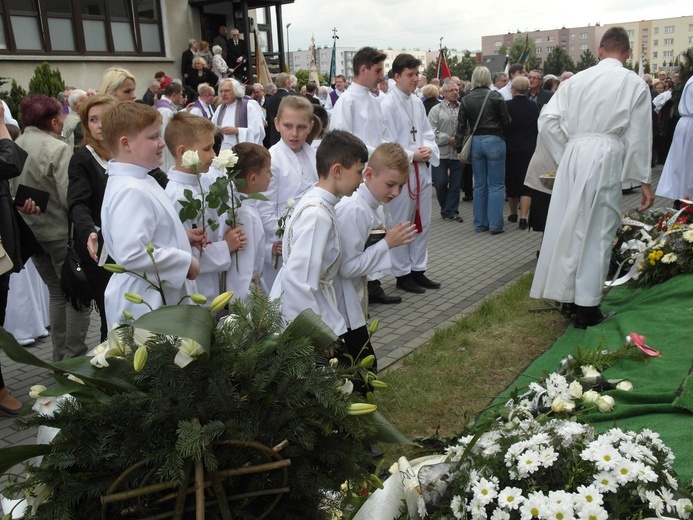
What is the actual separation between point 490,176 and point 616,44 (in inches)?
172

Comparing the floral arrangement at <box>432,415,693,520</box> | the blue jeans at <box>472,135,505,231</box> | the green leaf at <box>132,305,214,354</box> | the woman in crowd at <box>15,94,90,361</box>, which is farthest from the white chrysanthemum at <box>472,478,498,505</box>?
the blue jeans at <box>472,135,505,231</box>

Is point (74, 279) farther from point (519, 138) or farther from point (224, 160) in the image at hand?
point (519, 138)

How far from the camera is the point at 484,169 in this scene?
1002 centimetres

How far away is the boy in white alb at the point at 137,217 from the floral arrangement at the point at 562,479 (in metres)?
1.57

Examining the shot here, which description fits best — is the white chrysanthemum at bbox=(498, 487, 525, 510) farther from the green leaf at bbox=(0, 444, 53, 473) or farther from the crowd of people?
the green leaf at bbox=(0, 444, 53, 473)

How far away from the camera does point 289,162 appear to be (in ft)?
17.5

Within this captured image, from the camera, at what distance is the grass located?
4.16m

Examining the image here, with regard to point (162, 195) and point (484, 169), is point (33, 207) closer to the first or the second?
point (162, 195)

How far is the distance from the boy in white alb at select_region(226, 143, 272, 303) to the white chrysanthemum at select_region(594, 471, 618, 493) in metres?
2.39

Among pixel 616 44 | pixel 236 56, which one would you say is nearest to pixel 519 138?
pixel 616 44

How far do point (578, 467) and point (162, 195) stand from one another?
7.31 feet

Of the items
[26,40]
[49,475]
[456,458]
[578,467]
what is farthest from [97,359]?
[26,40]

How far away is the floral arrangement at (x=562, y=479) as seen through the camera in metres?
1.99

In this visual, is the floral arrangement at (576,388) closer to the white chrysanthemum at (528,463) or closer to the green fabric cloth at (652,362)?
the green fabric cloth at (652,362)
